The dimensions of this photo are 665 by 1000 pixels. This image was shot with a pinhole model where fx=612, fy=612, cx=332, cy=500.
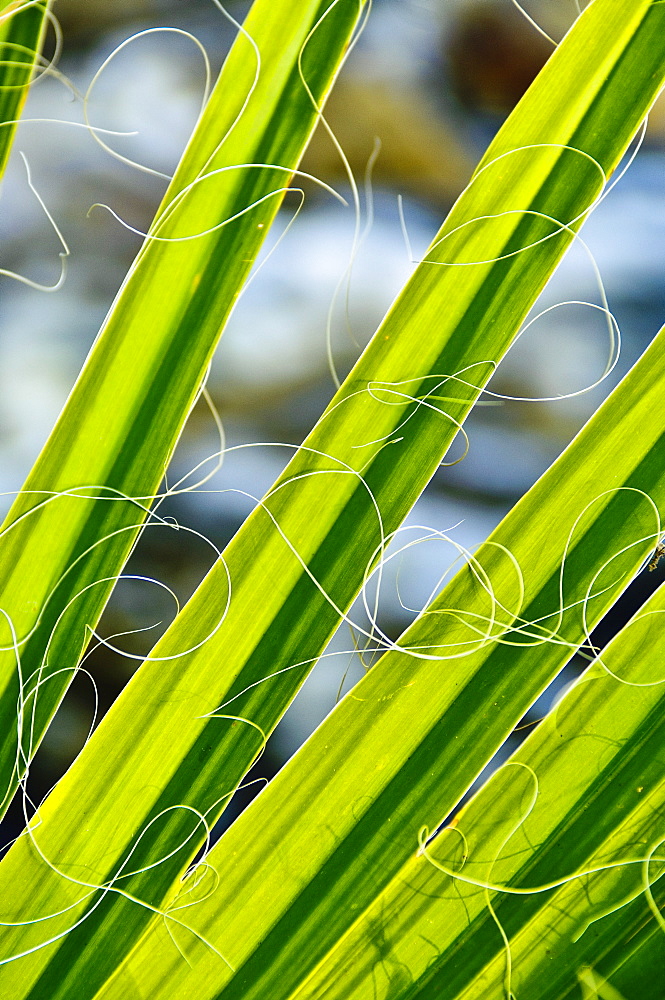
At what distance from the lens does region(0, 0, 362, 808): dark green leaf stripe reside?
505mm

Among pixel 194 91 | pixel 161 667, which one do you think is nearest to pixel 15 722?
pixel 161 667

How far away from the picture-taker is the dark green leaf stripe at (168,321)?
1.66ft

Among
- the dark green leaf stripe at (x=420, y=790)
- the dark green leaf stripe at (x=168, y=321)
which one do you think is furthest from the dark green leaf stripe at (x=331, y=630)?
the dark green leaf stripe at (x=168, y=321)

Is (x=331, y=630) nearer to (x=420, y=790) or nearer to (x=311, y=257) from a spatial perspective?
(x=420, y=790)

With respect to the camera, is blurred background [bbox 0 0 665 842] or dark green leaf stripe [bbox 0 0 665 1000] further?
blurred background [bbox 0 0 665 842]

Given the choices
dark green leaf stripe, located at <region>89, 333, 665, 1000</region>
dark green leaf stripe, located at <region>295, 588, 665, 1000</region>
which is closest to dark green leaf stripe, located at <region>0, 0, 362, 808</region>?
dark green leaf stripe, located at <region>89, 333, 665, 1000</region>

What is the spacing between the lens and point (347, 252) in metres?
0.73

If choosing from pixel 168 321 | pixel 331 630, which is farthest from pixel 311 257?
pixel 331 630

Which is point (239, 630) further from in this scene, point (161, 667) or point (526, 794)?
point (526, 794)

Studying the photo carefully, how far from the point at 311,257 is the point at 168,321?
28cm

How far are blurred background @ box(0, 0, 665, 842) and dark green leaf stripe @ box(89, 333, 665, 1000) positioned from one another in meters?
0.19

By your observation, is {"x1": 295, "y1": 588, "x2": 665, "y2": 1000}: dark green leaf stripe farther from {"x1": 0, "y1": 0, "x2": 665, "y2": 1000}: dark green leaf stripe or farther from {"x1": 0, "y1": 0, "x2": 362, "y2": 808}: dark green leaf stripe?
{"x1": 0, "y1": 0, "x2": 362, "y2": 808}: dark green leaf stripe

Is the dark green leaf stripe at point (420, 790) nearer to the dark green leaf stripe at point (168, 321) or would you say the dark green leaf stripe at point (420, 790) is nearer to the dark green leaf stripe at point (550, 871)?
the dark green leaf stripe at point (550, 871)

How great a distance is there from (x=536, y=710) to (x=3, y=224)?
861 millimetres
